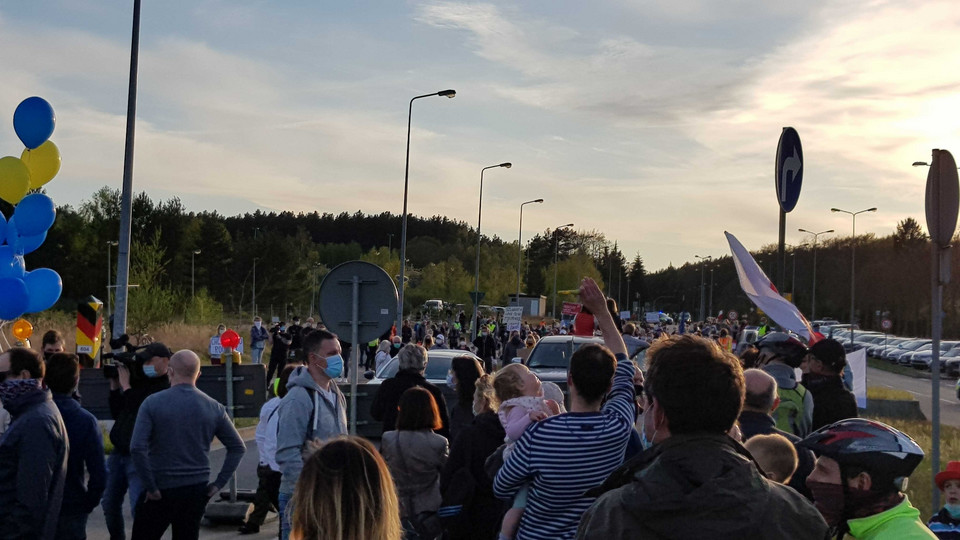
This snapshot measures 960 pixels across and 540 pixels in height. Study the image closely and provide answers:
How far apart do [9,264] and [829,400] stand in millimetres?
10791

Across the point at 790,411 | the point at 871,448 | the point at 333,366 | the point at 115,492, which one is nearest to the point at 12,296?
the point at 115,492

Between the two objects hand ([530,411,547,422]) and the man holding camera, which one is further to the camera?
the man holding camera

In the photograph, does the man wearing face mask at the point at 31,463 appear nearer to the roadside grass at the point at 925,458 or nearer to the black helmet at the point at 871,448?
the black helmet at the point at 871,448

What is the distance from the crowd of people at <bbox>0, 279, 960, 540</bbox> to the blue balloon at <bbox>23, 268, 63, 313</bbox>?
5.88m

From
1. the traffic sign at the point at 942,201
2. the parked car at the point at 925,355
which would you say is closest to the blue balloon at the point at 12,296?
the traffic sign at the point at 942,201

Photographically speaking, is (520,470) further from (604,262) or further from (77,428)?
(604,262)

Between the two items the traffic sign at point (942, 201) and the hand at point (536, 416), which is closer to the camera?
the hand at point (536, 416)

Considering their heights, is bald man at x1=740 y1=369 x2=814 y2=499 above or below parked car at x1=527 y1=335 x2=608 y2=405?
above

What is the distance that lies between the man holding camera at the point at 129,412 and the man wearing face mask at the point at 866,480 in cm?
526

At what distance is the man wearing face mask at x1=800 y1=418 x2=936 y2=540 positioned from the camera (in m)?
2.77

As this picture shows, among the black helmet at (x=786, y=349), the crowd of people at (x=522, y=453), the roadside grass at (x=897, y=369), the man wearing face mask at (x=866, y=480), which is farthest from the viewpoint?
the roadside grass at (x=897, y=369)

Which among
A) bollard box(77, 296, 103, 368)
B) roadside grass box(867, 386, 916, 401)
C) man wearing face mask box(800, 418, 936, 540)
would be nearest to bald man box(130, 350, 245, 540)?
man wearing face mask box(800, 418, 936, 540)

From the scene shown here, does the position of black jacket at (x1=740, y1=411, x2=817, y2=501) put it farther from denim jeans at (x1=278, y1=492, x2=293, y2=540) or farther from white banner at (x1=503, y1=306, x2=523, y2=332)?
white banner at (x1=503, y1=306, x2=523, y2=332)

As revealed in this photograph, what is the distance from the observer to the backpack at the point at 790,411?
6.17m
